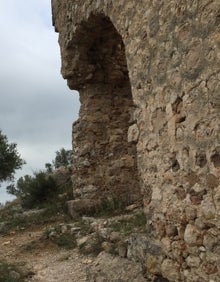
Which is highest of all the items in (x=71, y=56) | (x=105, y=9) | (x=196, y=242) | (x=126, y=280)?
(x=71, y=56)

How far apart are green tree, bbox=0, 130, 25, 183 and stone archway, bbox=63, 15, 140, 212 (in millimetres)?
6728

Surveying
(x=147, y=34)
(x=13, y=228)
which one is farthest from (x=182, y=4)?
(x=13, y=228)

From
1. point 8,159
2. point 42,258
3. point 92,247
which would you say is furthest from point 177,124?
point 8,159

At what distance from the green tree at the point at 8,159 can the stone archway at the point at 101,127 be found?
6.73 m

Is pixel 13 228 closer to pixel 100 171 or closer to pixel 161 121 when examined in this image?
pixel 100 171

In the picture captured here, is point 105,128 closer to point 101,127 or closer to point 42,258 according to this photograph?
point 101,127

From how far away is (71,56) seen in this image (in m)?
7.96

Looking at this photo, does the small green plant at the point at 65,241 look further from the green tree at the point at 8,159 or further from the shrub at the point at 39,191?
the green tree at the point at 8,159

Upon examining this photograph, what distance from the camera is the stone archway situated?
7949mm

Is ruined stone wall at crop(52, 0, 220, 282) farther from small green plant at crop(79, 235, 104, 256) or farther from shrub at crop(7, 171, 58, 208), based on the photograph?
shrub at crop(7, 171, 58, 208)

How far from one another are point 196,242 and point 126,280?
110cm

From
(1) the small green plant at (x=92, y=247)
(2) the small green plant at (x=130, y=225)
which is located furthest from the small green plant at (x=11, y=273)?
(2) the small green plant at (x=130, y=225)

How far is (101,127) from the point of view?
8.20m

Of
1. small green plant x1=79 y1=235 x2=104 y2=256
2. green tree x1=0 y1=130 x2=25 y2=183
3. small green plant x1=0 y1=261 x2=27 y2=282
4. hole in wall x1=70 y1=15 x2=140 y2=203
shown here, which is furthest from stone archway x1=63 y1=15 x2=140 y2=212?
green tree x1=0 y1=130 x2=25 y2=183
